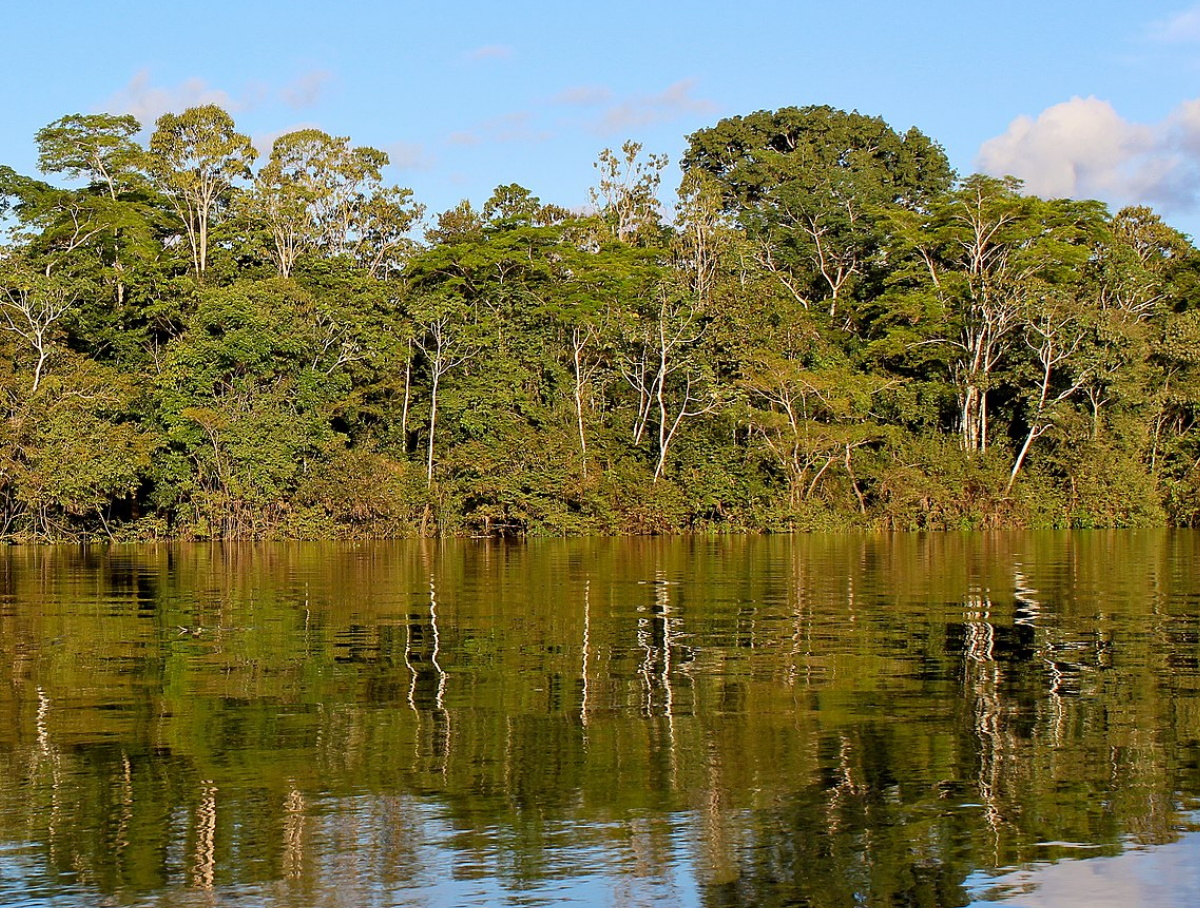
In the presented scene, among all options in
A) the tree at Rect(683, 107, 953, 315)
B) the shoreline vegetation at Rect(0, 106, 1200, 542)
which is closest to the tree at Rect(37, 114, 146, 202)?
the shoreline vegetation at Rect(0, 106, 1200, 542)

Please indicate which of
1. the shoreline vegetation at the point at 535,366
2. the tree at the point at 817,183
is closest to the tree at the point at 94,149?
the shoreline vegetation at the point at 535,366

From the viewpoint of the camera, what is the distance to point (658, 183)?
60.0 metres

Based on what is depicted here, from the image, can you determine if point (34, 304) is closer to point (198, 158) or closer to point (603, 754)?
point (198, 158)

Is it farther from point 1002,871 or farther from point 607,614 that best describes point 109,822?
point 607,614

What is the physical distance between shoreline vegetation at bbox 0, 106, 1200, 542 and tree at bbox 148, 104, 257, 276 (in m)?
0.12

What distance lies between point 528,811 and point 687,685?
14.7ft

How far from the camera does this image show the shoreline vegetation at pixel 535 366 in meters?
43.0

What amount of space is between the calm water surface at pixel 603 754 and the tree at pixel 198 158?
106 feet

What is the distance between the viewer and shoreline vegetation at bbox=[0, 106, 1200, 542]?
141 ft

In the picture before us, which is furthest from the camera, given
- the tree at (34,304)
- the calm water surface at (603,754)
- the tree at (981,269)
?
the tree at (981,269)

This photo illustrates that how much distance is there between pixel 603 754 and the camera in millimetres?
9414

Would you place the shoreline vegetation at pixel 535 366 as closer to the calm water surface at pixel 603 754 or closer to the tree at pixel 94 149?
the tree at pixel 94 149

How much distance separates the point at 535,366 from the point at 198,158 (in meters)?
14.3

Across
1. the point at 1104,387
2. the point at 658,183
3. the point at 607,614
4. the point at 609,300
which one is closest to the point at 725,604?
the point at 607,614
